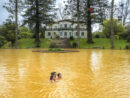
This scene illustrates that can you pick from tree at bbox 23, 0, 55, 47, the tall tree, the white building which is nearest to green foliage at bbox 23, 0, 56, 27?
tree at bbox 23, 0, 55, 47

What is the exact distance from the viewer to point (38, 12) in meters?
34.6

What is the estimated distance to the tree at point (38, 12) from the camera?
33719 millimetres

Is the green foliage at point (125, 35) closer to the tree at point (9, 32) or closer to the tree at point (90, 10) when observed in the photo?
the tree at point (90, 10)

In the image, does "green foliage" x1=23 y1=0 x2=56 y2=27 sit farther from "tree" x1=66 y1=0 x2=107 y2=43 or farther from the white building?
the white building

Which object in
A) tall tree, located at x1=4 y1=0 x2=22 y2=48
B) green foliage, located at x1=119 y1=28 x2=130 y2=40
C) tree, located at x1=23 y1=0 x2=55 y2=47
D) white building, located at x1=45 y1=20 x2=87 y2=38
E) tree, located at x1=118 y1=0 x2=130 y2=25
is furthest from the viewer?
white building, located at x1=45 y1=20 x2=87 y2=38

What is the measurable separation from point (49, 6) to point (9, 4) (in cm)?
831

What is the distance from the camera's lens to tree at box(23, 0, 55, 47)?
33719 millimetres

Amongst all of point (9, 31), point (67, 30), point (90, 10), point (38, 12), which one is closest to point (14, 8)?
point (38, 12)

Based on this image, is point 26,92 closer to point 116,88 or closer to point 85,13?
point 116,88

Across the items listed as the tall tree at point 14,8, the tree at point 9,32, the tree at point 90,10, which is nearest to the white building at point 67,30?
the tree at point 9,32

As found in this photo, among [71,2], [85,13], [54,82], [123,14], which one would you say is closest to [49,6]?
[71,2]

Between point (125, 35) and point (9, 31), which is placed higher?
point (9, 31)

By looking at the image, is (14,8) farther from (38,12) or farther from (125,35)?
(125,35)

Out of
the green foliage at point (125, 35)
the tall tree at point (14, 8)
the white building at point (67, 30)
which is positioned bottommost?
the green foliage at point (125, 35)
